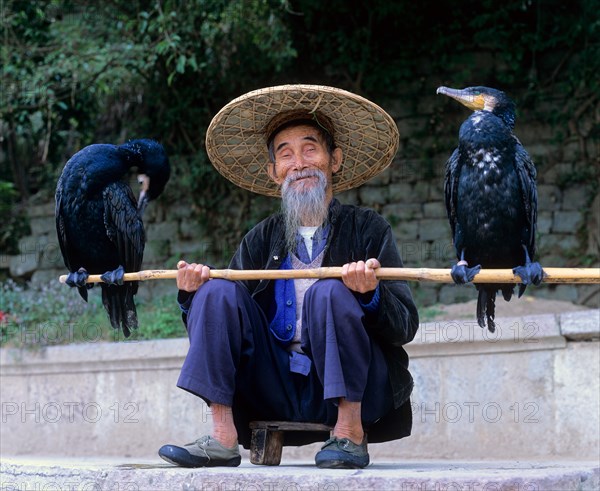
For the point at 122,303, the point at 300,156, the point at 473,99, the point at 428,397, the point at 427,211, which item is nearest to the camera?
the point at 473,99

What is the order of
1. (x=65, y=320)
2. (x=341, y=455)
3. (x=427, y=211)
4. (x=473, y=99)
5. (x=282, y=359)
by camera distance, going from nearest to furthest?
1. (x=341, y=455)
2. (x=282, y=359)
3. (x=473, y=99)
4. (x=65, y=320)
5. (x=427, y=211)

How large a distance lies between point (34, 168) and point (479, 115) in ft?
25.1

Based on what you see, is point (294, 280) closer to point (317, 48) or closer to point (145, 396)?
point (145, 396)

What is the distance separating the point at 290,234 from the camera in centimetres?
324

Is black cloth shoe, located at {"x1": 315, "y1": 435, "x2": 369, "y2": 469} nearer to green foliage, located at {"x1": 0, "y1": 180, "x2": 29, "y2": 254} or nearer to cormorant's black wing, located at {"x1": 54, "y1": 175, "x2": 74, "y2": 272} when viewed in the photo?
cormorant's black wing, located at {"x1": 54, "y1": 175, "x2": 74, "y2": 272}

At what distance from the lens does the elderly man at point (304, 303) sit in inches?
109

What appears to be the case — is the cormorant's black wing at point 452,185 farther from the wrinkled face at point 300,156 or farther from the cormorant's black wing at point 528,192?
the wrinkled face at point 300,156

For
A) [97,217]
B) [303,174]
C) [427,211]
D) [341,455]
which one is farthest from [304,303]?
[427,211]

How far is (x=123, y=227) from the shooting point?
3.64m

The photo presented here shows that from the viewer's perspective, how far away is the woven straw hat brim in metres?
→ 3.22

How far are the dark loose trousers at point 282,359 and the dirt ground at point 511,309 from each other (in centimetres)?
329

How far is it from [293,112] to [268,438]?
1.21 m

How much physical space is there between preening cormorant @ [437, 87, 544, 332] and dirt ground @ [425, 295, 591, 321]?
302 cm

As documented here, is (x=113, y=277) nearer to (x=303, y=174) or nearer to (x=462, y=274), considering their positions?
(x=303, y=174)
